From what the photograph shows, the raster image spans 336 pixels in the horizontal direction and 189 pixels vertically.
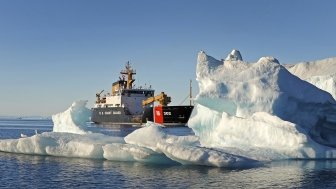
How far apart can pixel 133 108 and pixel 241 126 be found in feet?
186

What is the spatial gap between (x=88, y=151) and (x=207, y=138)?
630 cm

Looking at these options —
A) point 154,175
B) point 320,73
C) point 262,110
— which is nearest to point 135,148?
point 154,175

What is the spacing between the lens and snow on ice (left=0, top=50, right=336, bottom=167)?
19625mm

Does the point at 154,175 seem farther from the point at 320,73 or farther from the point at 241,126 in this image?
the point at 320,73

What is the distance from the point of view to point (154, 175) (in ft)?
51.4

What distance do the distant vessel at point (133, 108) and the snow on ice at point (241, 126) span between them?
41106mm

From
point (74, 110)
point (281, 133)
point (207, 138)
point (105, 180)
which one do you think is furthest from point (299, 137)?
point (74, 110)

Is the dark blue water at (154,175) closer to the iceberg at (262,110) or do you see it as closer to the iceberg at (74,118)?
the iceberg at (262,110)

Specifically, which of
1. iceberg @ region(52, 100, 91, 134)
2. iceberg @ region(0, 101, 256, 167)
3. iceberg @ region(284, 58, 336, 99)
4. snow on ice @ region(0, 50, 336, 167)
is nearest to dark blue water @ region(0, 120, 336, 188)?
iceberg @ region(0, 101, 256, 167)

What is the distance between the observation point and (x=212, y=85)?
71.5 feet

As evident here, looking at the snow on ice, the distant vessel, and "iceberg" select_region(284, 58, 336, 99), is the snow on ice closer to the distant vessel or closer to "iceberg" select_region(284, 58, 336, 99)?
"iceberg" select_region(284, 58, 336, 99)

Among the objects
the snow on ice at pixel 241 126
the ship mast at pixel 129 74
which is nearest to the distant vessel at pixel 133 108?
the ship mast at pixel 129 74

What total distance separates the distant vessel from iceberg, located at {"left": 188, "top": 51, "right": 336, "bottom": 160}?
42.0 metres

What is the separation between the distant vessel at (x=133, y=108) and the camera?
216ft
